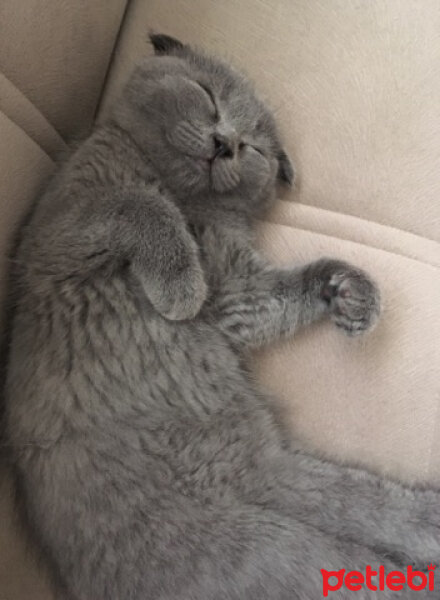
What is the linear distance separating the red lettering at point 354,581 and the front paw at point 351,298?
0.43 m

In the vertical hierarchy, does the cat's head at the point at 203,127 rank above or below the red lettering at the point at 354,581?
above

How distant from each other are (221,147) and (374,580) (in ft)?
2.76

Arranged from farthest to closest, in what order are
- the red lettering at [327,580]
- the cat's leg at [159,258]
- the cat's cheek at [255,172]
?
the cat's cheek at [255,172] < the cat's leg at [159,258] < the red lettering at [327,580]

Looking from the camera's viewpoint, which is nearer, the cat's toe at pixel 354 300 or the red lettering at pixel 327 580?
the red lettering at pixel 327 580

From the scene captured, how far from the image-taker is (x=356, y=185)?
4.17 feet

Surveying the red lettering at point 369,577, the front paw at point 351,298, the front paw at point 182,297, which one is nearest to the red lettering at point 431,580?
the red lettering at point 369,577

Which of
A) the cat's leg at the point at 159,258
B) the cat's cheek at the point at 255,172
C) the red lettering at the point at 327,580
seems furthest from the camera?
the cat's cheek at the point at 255,172

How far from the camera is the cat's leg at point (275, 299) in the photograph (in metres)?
1.19

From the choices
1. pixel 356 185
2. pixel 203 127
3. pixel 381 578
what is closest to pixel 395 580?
pixel 381 578

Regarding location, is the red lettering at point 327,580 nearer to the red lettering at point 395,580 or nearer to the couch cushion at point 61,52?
the red lettering at point 395,580

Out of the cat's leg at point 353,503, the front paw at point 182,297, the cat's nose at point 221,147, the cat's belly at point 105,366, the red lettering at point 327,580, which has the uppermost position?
the cat's nose at point 221,147

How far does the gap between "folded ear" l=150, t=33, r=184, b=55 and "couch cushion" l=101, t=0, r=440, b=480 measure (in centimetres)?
11

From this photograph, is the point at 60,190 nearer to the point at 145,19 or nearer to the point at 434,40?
the point at 145,19

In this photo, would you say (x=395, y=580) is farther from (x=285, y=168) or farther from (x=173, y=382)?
(x=285, y=168)
